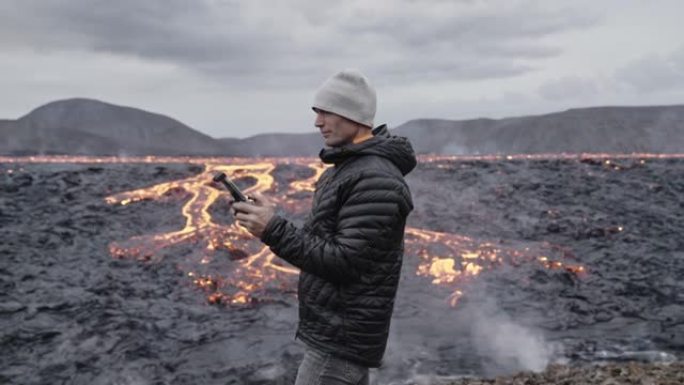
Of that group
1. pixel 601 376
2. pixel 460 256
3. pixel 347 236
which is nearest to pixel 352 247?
pixel 347 236

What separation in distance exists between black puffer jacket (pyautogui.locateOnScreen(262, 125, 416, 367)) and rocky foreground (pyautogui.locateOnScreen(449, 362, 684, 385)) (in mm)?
4913

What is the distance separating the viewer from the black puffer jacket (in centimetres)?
304

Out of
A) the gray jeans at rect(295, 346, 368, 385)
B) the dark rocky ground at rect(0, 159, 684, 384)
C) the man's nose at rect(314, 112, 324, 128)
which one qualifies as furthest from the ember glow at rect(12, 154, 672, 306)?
the man's nose at rect(314, 112, 324, 128)

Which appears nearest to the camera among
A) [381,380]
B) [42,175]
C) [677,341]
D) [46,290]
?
[381,380]

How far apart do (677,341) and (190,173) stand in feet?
44.7

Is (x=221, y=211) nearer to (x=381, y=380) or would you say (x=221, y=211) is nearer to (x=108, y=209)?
(x=108, y=209)

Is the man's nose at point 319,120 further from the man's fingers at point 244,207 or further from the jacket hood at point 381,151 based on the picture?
the man's fingers at point 244,207

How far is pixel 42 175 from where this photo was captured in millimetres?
17312

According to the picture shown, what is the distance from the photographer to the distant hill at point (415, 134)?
3853cm

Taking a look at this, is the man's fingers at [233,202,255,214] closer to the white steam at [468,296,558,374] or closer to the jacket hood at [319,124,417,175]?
the jacket hood at [319,124,417,175]

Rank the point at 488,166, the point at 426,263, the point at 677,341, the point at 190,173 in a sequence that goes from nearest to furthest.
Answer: the point at 677,341, the point at 426,263, the point at 190,173, the point at 488,166

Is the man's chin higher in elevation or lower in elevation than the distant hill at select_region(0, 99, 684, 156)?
lower

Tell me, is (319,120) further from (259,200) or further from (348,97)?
(259,200)

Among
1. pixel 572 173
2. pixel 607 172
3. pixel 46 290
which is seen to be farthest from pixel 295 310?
pixel 607 172
